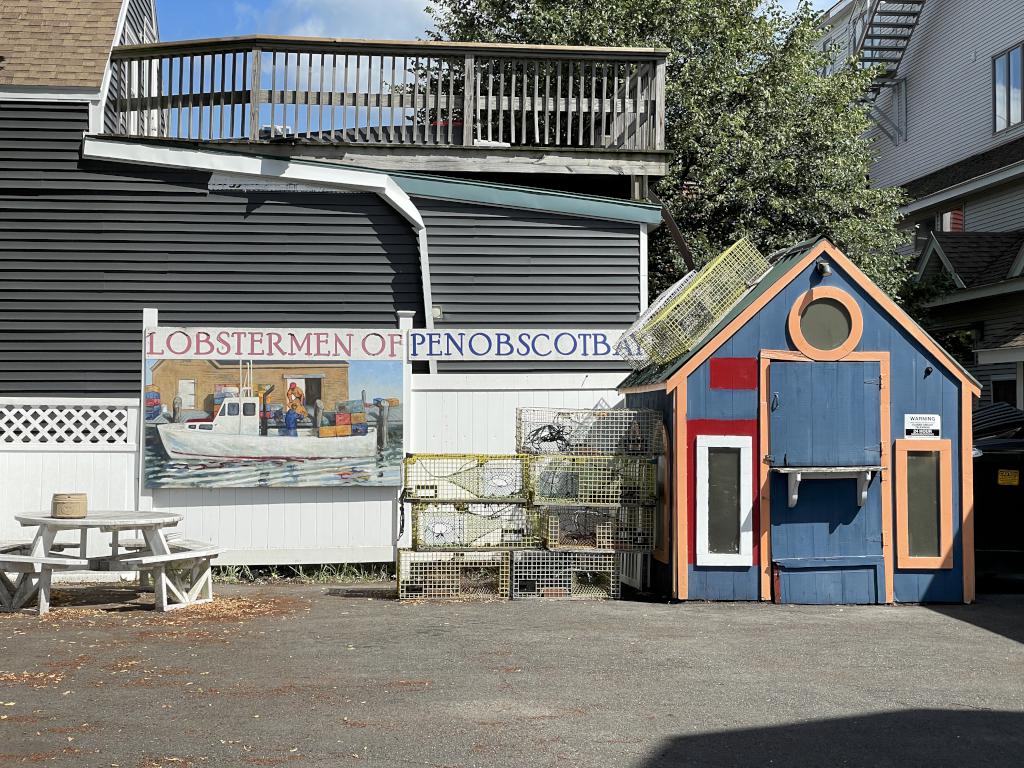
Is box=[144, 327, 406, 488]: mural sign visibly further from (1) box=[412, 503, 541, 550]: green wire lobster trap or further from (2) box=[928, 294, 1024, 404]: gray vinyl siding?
(2) box=[928, 294, 1024, 404]: gray vinyl siding

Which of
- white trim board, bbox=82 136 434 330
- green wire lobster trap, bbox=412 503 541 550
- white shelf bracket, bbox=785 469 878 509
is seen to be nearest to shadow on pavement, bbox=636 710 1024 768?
white shelf bracket, bbox=785 469 878 509

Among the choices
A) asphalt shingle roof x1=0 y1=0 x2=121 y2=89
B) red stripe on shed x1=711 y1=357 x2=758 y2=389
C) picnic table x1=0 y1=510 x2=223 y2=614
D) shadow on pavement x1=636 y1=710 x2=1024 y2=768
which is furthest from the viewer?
asphalt shingle roof x1=0 y1=0 x2=121 y2=89

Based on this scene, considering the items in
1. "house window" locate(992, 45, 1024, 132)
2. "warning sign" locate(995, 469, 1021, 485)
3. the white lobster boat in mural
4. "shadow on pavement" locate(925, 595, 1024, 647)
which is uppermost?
"house window" locate(992, 45, 1024, 132)

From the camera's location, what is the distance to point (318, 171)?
12.3m

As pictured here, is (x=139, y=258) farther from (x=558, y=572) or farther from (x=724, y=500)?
(x=724, y=500)

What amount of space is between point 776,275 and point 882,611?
3180 mm

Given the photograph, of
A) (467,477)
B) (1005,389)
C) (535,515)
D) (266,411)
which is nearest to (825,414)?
(535,515)

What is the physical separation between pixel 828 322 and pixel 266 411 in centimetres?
563

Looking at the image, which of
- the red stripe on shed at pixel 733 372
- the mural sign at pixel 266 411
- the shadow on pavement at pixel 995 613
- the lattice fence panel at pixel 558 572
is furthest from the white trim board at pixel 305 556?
the shadow on pavement at pixel 995 613

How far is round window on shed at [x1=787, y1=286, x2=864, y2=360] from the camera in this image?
408 inches

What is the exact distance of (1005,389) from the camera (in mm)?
20266

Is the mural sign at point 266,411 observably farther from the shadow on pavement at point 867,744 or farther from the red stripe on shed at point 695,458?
the shadow on pavement at point 867,744

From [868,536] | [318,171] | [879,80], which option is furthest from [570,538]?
[879,80]

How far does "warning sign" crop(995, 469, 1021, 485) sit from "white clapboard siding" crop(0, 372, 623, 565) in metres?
4.49
